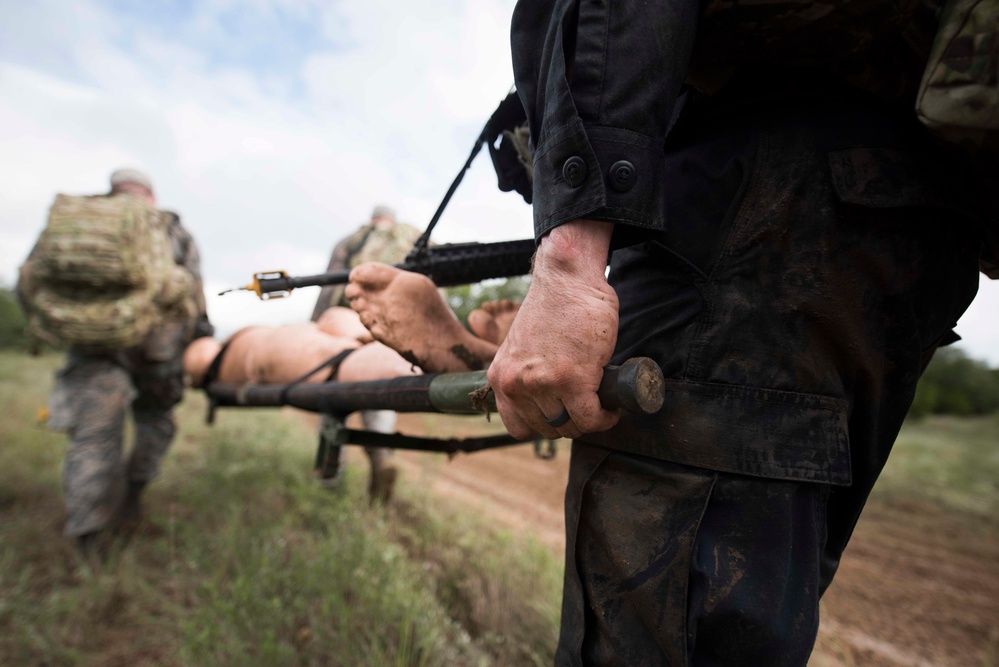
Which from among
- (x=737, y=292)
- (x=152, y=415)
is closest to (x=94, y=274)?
(x=152, y=415)

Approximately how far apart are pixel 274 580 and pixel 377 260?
2351 millimetres

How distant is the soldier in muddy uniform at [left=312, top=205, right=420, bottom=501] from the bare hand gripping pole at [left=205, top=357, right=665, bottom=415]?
129cm

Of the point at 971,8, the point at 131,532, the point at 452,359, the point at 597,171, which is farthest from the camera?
the point at 131,532

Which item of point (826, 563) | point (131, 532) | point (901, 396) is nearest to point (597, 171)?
point (901, 396)

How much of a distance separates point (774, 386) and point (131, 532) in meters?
4.28

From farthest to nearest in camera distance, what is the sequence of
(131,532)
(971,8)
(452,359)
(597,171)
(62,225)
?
(131,532), (62,225), (452,359), (597,171), (971,8)

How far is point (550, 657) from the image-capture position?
219 cm

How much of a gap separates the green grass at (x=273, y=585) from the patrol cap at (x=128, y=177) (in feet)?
7.75

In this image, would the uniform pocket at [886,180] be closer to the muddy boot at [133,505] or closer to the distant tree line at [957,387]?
the muddy boot at [133,505]

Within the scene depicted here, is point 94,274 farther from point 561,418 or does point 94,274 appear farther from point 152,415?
point 561,418

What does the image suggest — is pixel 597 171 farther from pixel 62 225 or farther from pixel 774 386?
pixel 62 225

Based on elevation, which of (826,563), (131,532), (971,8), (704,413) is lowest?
(131,532)

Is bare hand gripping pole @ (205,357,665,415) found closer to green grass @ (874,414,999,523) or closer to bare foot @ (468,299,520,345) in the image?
bare foot @ (468,299,520,345)

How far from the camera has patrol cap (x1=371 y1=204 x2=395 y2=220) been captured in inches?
179
